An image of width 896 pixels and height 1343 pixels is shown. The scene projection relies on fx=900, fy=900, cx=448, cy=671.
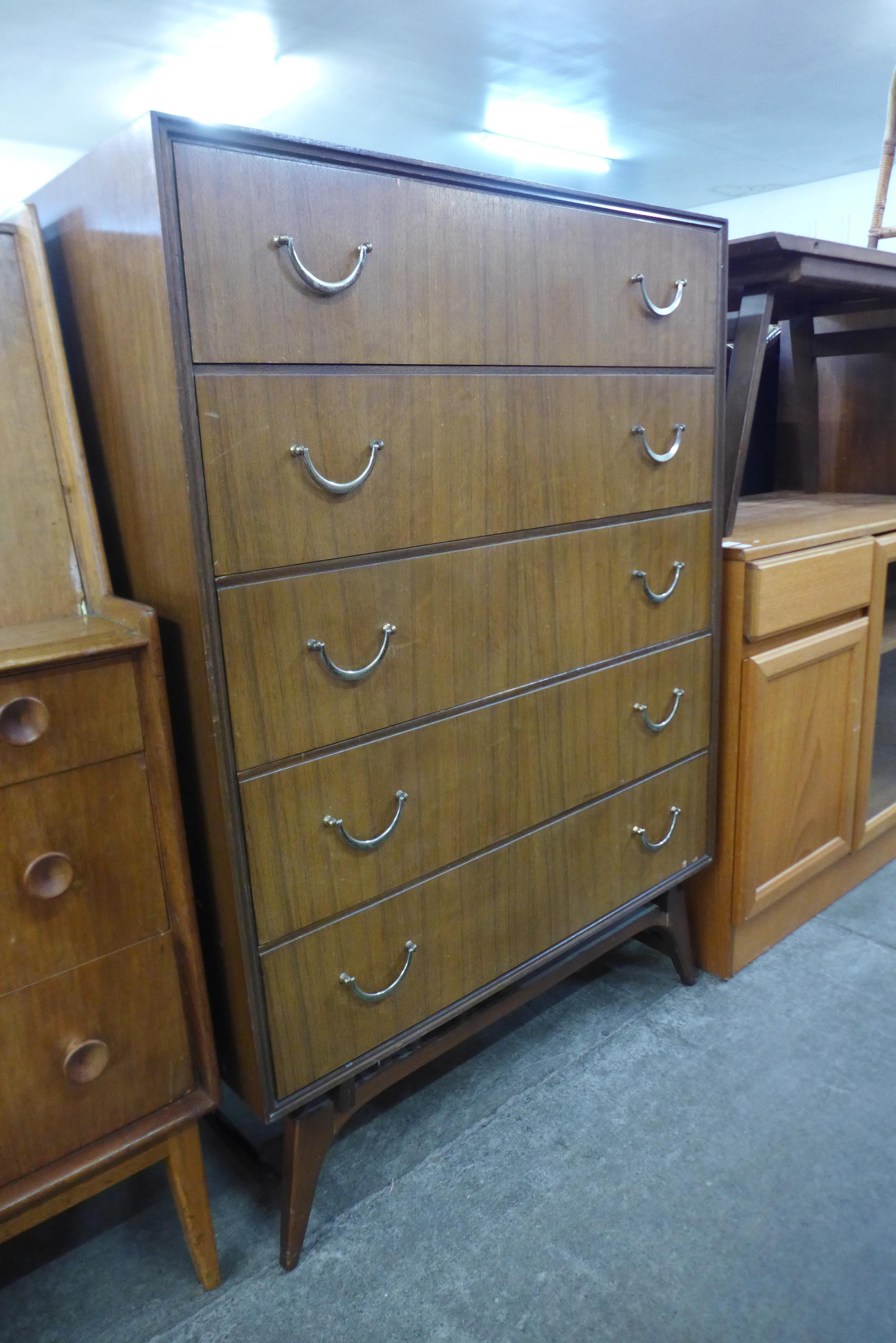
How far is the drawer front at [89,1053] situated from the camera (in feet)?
2.77

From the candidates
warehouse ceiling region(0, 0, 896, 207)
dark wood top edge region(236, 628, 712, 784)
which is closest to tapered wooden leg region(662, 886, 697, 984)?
dark wood top edge region(236, 628, 712, 784)

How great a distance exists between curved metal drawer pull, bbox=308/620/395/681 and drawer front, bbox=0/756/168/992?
0.20 metres

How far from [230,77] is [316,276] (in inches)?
173

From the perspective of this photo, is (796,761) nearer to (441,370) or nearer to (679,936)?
(679,936)

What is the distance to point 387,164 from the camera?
A: 88 cm

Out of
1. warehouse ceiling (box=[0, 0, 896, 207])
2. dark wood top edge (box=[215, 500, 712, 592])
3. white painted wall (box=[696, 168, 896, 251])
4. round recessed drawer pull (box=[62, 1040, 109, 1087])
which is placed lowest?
round recessed drawer pull (box=[62, 1040, 109, 1087])

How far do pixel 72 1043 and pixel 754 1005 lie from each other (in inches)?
42.6

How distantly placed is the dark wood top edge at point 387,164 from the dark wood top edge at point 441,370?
18 cm

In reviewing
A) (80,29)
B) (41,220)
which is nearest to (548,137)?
(80,29)

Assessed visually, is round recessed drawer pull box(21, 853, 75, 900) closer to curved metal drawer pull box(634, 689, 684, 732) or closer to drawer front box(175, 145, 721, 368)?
drawer front box(175, 145, 721, 368)

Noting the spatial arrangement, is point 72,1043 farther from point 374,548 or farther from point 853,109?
point 853,109

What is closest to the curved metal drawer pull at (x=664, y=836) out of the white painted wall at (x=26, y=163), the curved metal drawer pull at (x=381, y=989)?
the curved metal drawer pull at (x=381, y=989)

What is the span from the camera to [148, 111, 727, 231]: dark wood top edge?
758 mm

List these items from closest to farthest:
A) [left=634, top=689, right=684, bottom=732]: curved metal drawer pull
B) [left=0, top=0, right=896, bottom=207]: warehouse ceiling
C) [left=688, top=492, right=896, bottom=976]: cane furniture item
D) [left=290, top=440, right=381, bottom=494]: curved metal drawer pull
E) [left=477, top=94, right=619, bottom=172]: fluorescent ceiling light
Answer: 1. [left=290, top=440, right=381, bottom=494]: curved metal drawer pull
2. [left=634, top=689, right=684, bottom=732]: curved metal drawer pull
3. [left=688, top=492, right=896, bottom=976]: cane furniture item
4. [left=0, top=0, right=896, bottom=207]: warehouse ceiling
5. [left=477, top=94, right=619, bottom=172]: fluorescent ceiling light
